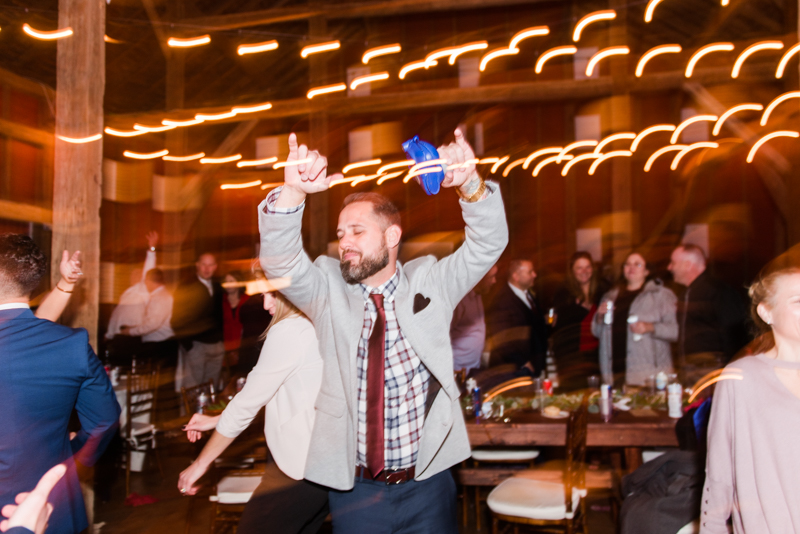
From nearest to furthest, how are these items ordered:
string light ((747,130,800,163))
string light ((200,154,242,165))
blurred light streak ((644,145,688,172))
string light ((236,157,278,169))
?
string light ((747,130,800,163))
blurred light streak ((644,145,688,172))
string light ((200,154,242,165))
string light ((236,157,278,169))

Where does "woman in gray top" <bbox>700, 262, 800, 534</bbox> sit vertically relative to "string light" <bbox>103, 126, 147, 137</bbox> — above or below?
below

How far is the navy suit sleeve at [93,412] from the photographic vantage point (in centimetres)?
199

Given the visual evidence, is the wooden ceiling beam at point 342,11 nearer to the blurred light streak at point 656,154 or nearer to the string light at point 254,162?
the string light at point 254,162

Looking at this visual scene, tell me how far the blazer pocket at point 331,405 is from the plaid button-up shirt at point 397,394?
7 centimetres

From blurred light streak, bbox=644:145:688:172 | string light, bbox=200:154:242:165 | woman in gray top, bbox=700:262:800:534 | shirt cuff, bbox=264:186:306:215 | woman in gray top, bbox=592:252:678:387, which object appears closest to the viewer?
shirt cuff, bbox=264:186:306:215

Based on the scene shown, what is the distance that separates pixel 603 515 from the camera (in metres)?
3.72

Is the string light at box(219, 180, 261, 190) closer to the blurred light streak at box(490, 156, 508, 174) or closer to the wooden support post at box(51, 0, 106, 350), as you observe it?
the blurred light streak at box(490, 156, 508, 174)

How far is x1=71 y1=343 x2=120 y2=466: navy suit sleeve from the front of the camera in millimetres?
1992

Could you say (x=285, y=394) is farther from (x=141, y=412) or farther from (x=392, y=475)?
(x=141, y=412)

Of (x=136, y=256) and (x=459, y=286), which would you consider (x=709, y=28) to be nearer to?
(x=459, y=286)

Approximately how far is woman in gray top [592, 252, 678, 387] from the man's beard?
288 centimetres

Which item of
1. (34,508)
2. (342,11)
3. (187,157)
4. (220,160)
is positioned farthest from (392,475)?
(187,157)

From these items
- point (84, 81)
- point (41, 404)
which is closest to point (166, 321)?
point (84, 81)

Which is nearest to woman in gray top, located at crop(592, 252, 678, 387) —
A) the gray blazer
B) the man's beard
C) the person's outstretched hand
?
the gray blazer
